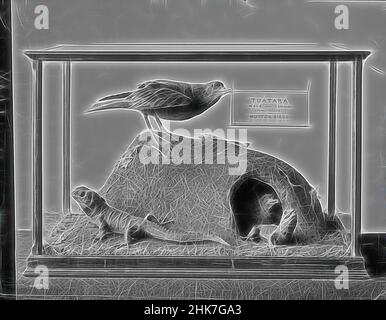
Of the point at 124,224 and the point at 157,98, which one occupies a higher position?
the point at 157,98

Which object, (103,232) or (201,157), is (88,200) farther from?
(201,157)

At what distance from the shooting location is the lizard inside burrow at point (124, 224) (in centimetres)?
210

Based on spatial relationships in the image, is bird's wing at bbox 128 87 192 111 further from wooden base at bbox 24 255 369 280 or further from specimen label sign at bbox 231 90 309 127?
wooden base at bbox 24 255 369 280

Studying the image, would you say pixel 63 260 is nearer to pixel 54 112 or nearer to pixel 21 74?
pixel 54 112

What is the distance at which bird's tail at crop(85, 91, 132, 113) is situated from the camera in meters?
2.10

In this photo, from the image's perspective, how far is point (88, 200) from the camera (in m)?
2.12

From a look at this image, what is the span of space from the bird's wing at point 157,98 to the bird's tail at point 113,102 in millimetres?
20

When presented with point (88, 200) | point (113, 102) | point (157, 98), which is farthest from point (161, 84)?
point (88, 200)

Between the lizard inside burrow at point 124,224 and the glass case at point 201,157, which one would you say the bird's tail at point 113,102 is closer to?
the glass case at point 201,157

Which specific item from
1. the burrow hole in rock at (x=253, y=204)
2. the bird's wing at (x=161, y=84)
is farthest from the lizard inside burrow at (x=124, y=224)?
the bird's wing at (x=161, y=84)

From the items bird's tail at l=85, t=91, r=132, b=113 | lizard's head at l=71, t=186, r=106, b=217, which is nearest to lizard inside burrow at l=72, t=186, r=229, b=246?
lizard's head at l=71, t=186, r=106, b=217

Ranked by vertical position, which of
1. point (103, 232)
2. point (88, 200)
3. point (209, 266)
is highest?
point (88, 200)

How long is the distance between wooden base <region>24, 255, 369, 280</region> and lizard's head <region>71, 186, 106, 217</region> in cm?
17

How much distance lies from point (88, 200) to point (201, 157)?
1.39ft
